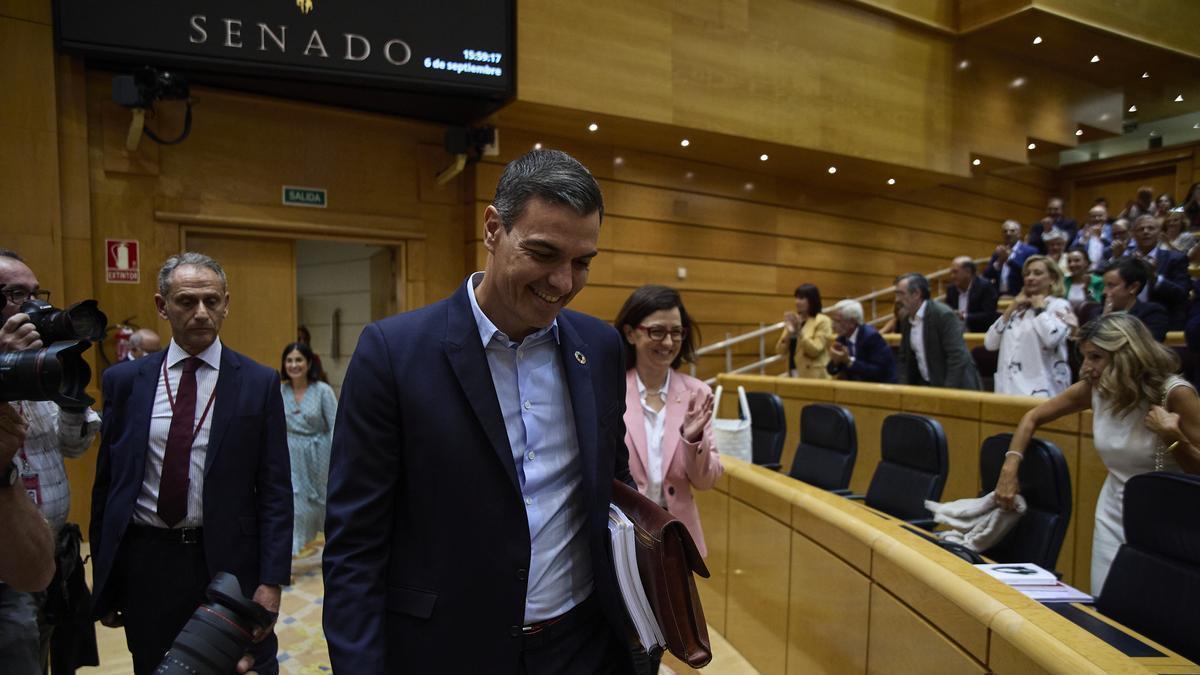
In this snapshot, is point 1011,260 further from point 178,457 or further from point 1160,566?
point 178,457

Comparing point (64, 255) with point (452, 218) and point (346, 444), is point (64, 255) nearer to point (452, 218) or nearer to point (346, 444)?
point (452, 218)

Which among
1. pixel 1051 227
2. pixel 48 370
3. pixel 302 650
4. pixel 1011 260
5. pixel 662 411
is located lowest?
pixel 302 650

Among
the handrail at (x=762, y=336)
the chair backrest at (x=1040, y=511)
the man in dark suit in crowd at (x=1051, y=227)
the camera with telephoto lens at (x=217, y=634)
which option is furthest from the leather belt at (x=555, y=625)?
the man in dark suit in crowd at (x=1051, y=227)

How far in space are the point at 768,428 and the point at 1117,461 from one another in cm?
197

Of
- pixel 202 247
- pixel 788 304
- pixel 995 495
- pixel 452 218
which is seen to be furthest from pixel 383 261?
pixel 995 495

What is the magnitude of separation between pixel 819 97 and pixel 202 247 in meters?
6.12

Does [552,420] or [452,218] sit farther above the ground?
[452,218]

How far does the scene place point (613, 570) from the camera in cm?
121

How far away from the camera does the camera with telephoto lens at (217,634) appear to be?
95cm

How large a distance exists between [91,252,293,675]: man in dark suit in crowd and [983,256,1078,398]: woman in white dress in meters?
3.93

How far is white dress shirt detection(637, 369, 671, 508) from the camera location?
2199mm

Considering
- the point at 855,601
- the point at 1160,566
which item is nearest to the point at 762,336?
the point at 855,601

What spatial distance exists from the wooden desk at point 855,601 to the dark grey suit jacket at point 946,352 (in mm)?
2100

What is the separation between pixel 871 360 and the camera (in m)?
5.08
